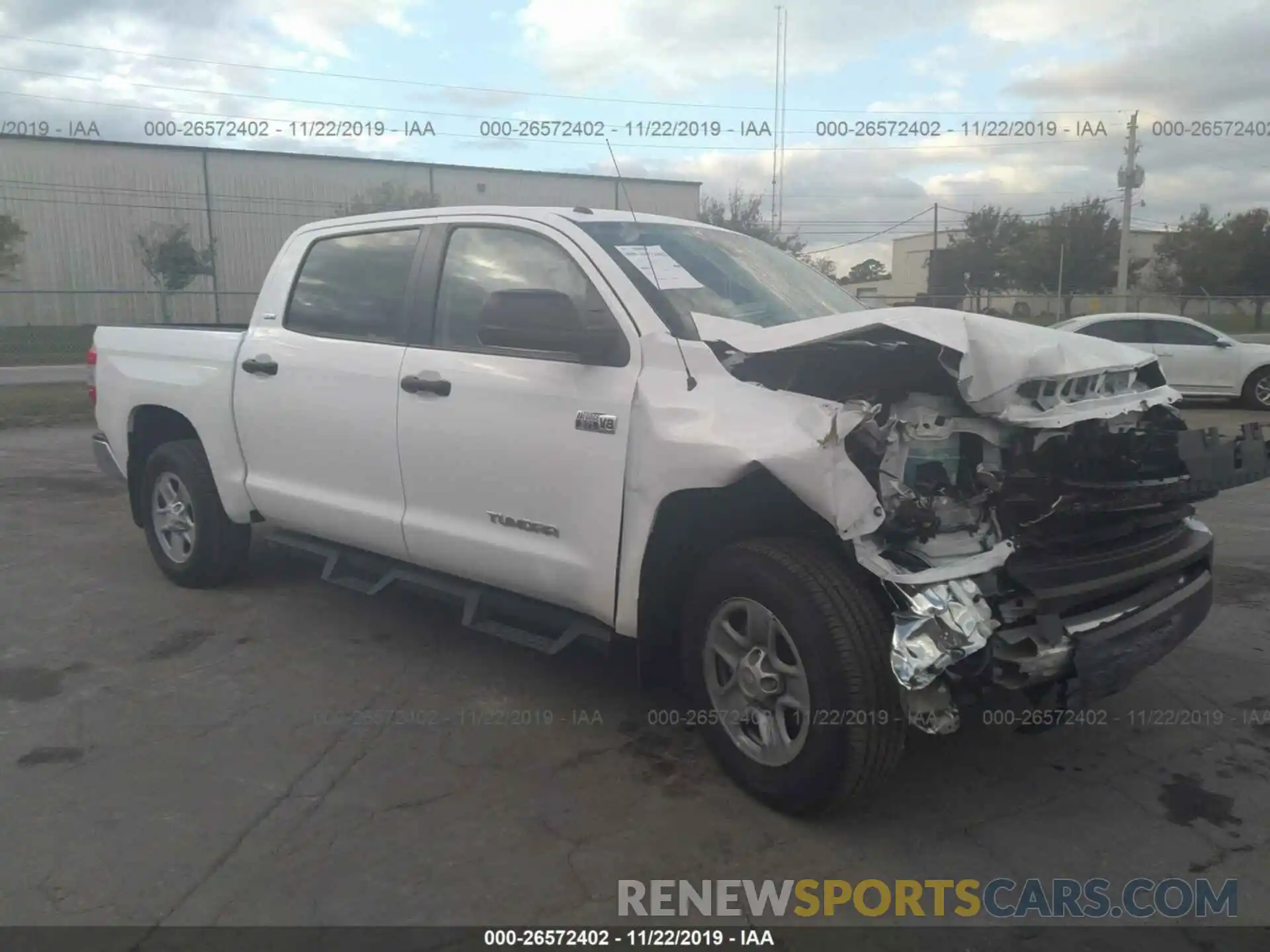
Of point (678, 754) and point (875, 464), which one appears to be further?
point (678, 754)

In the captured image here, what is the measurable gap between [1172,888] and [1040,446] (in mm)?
1305

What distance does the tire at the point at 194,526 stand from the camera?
216 inches

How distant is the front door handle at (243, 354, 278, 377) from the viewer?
499 cm

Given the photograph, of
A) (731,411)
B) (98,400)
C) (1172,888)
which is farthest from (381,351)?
(1172,888)

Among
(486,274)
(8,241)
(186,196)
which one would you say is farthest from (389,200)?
(486,274)

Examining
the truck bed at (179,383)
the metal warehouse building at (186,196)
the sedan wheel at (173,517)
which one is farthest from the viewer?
the metal warehouse building at (186,196)

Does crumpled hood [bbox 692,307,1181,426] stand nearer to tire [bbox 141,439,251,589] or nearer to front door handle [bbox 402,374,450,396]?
front door handle [bbox 402,374,450,396]

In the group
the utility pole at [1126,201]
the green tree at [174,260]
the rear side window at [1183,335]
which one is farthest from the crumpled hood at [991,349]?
the green tree at [174,260]

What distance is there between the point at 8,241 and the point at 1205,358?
34.7 meters

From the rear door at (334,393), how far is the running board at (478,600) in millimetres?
104

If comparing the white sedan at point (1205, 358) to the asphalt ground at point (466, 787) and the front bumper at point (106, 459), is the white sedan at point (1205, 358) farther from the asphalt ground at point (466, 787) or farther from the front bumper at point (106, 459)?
the front bumper at point (106, 459)

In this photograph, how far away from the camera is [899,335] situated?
309cm

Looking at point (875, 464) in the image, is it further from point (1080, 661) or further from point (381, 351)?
point (381, 351)

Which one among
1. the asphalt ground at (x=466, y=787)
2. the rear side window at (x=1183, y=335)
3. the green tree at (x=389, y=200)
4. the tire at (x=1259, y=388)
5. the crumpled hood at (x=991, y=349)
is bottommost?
the asphalt ground at (x=466, y=787)
